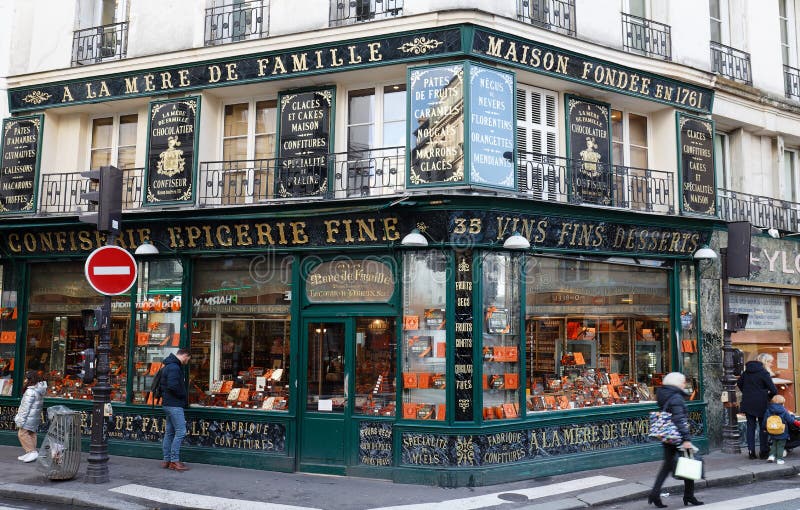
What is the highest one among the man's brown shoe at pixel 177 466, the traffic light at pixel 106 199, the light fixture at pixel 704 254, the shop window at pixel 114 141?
the shop window at pixel 114 141

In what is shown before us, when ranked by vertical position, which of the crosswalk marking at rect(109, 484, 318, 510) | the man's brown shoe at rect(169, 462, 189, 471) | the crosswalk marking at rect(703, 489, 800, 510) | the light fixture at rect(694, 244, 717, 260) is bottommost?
the crosswalk marking at rect(109, 484, 318, 510)

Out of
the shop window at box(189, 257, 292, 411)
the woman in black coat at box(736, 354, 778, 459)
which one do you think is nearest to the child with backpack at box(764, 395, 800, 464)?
the woman in black coat at box(736, 354, 778, 459)

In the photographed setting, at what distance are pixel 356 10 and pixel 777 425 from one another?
9.44 m

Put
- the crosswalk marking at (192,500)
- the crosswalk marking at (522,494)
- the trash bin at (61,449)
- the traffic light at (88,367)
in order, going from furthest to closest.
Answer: the traffic light at (88,367) → the trash bin at (61,449) → the crosswalk marking at (522,494) → the crosswalk marking at (192,500)

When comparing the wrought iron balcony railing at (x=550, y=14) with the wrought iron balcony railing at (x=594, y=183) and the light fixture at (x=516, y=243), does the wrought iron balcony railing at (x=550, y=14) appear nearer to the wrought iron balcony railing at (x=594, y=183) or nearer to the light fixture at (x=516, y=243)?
the wrought iron balcony railing at (x=594, y=183)

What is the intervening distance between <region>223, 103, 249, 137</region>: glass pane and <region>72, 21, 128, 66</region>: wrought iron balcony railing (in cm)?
240

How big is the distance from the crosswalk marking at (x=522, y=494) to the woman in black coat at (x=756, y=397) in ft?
10.3

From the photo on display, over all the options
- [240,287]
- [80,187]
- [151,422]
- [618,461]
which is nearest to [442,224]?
[240,287]

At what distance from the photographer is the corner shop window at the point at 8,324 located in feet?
45.9

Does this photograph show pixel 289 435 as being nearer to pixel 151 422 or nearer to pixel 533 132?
pixel 151 422

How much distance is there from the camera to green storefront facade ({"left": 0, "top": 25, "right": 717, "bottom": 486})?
11.0m

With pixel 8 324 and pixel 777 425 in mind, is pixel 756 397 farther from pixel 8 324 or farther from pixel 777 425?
pixel 8 324

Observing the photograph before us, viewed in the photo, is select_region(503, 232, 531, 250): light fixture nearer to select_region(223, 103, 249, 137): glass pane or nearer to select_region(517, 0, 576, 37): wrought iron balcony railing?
select_region(517, 0, 576, 37): wrought iron balcony railing

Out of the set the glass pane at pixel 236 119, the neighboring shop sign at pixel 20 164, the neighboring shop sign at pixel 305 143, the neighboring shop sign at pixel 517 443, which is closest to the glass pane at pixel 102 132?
the neighboring shop sign at pixel 20 164
